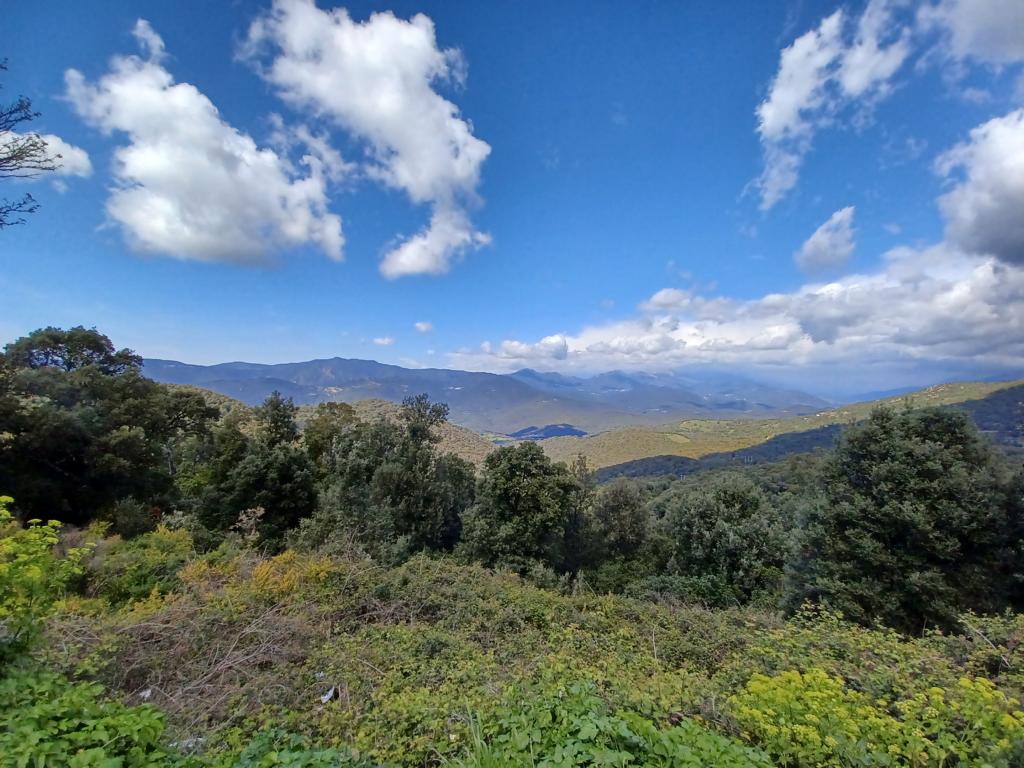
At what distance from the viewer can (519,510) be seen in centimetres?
1712

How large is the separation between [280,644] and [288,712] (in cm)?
184

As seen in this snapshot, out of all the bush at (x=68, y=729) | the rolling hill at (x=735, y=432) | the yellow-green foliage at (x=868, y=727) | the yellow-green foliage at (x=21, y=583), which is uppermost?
the yellow-green foliage at (x=21, y=583)

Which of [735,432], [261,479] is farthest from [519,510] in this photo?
[735,432]

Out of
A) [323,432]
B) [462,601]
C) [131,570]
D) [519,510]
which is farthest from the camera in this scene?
[323,432]

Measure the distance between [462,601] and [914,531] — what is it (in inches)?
450

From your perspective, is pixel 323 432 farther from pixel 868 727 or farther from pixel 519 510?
pixel 868 727

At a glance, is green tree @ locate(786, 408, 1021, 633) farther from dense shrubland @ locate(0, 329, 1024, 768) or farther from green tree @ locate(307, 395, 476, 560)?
green tree @ locate(307, 395, 476, 560)

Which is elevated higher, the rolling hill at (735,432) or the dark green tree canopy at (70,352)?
the dark green tree canopy at (70,352)

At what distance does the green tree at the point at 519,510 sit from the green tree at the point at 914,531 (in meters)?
8.62

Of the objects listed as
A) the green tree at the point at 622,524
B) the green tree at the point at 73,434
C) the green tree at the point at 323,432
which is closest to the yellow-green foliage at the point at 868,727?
the green tree at the point at 622,524

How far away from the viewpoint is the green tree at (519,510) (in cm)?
1633

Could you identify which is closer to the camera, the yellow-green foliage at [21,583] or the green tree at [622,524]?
the yellow-green foliage at [21,583]

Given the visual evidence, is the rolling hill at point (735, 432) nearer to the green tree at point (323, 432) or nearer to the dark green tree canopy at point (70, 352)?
the green tree at point (323, 432)

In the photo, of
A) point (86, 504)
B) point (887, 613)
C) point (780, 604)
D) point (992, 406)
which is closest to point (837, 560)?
point (887, 613)
